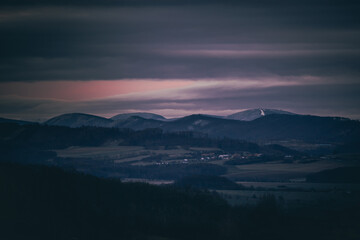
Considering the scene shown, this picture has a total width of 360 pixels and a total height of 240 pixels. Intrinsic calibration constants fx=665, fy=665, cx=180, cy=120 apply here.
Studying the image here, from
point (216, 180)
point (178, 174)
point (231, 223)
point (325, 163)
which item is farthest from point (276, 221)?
point (325, 163)

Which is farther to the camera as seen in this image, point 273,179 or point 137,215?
point 273,179

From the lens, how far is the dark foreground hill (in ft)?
274

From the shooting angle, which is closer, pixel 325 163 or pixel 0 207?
pixel 0 207

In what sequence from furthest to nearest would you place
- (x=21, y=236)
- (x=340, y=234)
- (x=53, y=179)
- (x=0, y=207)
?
(x=53, y=179)
(x=0, y=207)
(x=21, y=236)
(x=340, y=234)

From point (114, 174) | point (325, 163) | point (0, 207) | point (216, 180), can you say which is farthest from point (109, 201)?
point (325, 163)

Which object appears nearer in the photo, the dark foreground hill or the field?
the dark foreground hill

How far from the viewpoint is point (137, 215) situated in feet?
317

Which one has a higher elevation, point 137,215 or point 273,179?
point 273,179

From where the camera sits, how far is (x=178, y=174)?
6752 inches

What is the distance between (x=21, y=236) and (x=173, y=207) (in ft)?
91.5

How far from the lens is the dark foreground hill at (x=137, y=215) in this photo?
274 ft

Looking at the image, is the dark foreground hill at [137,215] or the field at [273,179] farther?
the field at [273,179]

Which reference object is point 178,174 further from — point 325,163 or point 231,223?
point 231,223

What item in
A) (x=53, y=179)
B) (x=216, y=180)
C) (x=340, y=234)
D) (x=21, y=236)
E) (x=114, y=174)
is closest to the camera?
(x=340, y=234)
